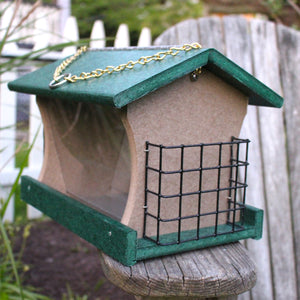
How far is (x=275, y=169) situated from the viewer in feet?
7.05

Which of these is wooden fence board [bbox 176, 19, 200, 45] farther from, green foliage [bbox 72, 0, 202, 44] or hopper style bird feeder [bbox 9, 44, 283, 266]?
green foliage [bbox 72, 0, 202, 44]

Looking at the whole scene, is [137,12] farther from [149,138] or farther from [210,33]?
[149,138]

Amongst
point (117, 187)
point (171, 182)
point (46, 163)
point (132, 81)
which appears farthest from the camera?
point (46, 163)

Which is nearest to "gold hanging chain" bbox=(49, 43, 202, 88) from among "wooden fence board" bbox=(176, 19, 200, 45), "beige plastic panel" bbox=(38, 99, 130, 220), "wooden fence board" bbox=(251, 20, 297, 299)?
"beige plastic panel" bbox=(38, 99, 130, 220)

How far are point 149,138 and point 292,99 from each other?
1.24 m

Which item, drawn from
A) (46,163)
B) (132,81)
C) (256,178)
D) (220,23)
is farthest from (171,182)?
(220,23)

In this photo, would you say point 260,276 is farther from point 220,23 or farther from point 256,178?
point 220,23

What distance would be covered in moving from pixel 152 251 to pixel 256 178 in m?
1.06

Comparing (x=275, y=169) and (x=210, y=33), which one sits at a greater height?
(x=210, y=33)

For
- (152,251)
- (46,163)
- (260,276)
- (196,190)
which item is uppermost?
(46,163)

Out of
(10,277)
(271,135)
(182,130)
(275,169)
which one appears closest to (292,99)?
(271,135)

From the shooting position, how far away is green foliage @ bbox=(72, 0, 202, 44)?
7945 mm

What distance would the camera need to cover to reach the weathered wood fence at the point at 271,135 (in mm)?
2092

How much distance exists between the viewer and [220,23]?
7.06 feet
